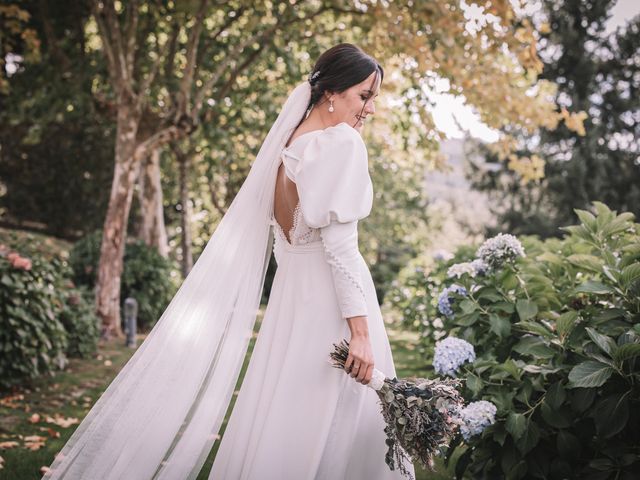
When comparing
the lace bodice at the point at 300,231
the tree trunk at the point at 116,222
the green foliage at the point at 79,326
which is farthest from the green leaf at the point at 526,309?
the tree trunk at the point at 116,222

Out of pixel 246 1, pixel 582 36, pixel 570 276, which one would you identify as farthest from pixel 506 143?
pixel 582 36

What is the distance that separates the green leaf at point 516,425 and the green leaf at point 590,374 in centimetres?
28

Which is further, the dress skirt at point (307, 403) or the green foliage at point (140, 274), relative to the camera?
the green foliage at point (140, 274)

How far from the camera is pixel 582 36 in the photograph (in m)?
20.9

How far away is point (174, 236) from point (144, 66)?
9.50m

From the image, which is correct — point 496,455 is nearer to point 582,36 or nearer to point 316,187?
point 316,187

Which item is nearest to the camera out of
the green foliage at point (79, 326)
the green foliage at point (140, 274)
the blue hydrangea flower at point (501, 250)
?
the blue hydrangea flower at point (501, 250)

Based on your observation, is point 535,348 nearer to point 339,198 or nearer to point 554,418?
point 554,418

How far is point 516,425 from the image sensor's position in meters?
2.44

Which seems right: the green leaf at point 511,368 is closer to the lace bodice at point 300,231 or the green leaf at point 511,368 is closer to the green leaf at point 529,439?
the green leaf at point 529,439

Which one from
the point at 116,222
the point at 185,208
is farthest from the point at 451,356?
the point at 185,208

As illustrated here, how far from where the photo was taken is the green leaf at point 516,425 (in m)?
2.43

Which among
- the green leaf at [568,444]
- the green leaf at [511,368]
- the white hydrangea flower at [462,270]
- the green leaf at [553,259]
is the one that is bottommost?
the green leaf at [568,444]

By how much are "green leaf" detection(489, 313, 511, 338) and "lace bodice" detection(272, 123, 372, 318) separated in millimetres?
1024
